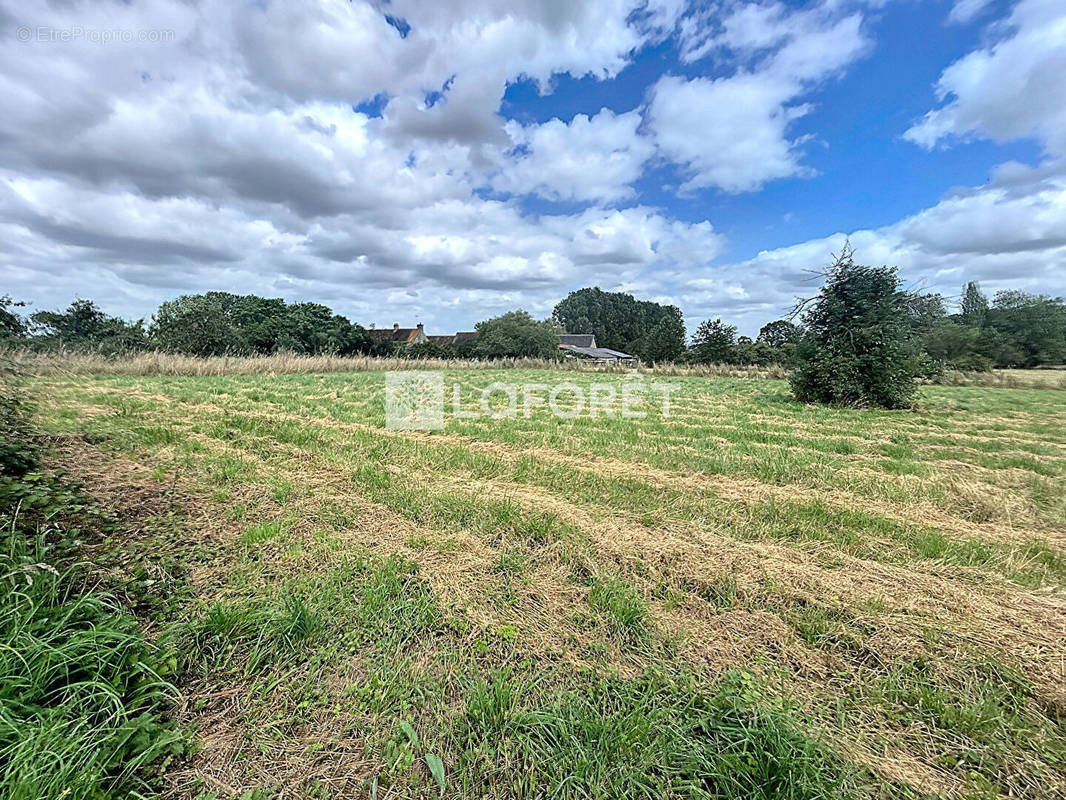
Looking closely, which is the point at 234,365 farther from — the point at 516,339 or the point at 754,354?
the point at 754,354

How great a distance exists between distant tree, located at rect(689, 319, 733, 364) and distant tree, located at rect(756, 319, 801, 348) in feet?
13.9

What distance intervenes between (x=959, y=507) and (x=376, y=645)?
5567mm

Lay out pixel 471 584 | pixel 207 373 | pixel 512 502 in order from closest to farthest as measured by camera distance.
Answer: pixel 471 584
pixel 512 502
pixel 207 373

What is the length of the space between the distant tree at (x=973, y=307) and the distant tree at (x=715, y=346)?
92.7 feet

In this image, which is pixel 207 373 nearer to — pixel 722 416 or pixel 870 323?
pixel 722 416

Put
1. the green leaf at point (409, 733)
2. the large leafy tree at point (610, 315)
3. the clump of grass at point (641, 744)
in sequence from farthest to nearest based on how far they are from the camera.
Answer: the large leafy tree at point (610, 315) < the green leaf at point (409, 733) < the clump of grass at point (641, 744)

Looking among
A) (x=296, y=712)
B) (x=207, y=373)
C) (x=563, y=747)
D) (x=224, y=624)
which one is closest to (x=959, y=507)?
(x=563, y=747)

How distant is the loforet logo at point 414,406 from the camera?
24.6 feet

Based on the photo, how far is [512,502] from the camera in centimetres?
388

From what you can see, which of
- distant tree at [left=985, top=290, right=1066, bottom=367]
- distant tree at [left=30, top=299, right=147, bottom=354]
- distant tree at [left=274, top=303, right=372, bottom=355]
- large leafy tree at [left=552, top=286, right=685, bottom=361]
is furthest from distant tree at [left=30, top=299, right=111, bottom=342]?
distant tree at [left=985, top=290, right=1066, bottom=367]

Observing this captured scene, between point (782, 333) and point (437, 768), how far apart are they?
96.5 feet

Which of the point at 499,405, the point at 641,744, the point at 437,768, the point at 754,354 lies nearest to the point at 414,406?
the point at 499,405

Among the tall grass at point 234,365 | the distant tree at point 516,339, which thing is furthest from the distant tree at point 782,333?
the distant tree at point 516,339

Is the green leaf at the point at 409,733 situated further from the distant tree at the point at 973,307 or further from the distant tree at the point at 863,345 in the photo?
the distant tree at the point at 973,307
